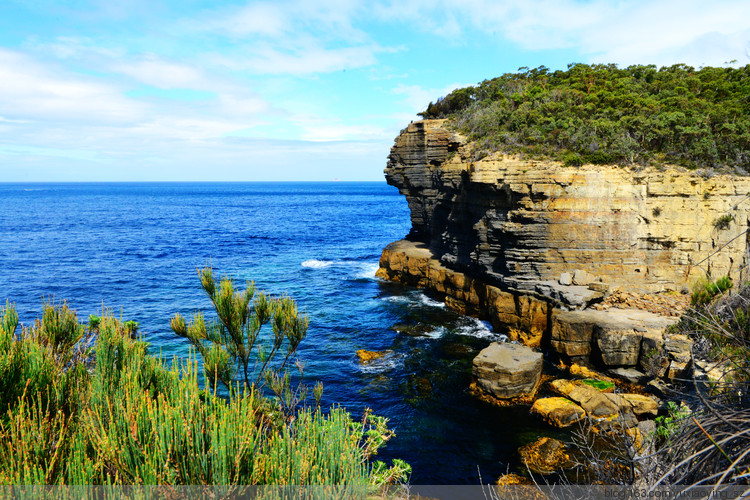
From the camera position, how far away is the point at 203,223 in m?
92.6

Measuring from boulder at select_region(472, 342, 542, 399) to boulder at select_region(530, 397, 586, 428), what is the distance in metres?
1.21

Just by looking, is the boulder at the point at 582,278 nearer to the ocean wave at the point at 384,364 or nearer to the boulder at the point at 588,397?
the boulder at the point at 588,397

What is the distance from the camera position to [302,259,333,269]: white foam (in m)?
50.4

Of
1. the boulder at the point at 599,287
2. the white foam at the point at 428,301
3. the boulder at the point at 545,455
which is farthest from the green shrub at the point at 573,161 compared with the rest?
the boulder at the point at 545,455

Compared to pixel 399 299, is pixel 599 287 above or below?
above

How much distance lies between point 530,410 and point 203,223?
87.7 metres

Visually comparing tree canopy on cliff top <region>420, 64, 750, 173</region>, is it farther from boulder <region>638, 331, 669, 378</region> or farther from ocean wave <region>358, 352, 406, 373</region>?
ocean wave <region>358, 352, 406, 373</region>

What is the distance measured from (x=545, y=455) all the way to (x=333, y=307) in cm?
2164

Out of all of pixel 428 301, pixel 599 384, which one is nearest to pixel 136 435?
pixel 599 384

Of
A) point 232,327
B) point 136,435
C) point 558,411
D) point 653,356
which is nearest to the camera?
point 136,435

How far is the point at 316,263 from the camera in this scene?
171 ft

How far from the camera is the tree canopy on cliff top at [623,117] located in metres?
27.2

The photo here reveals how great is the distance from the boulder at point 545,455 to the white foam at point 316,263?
120 feet

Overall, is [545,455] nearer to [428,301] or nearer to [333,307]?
[428,301]
